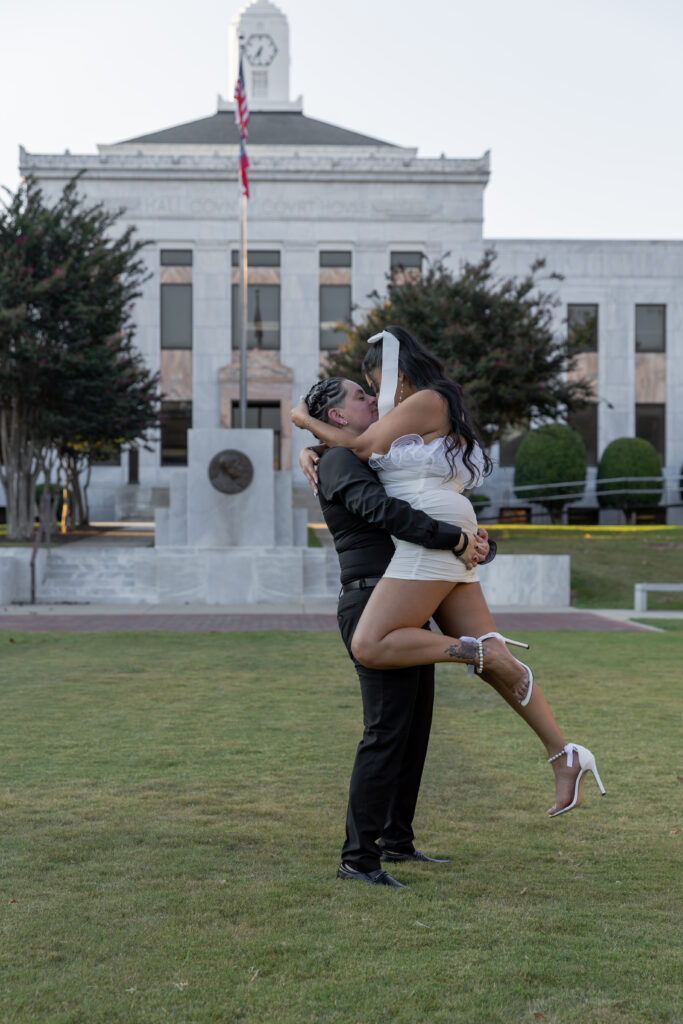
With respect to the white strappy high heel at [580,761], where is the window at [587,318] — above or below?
above

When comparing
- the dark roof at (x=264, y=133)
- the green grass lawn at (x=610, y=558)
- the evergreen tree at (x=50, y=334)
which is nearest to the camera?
the green grass lawn at (x=610, y=558)

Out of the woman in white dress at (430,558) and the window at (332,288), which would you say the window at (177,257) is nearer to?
the window at (332,288)

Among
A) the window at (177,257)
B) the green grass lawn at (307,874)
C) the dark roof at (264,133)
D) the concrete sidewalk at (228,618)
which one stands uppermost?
the dark roof at (264,133)

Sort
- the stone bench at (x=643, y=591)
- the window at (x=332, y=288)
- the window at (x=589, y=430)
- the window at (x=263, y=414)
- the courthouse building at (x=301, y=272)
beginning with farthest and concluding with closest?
the window at (x=263, y=414), the window at (x=589, y=430), the window at (x=332, y=288), the courthouse building at (x=301, y=272), the stone bench at (x=643, y=591)

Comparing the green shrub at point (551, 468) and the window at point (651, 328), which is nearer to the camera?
the green shrub at point (551, 468)

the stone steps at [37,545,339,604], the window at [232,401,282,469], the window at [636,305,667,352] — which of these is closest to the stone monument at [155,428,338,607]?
the stone steps at [37,545,339,604]

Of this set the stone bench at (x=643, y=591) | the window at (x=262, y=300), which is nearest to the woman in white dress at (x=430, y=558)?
the stone bench at (x=643, y=591)

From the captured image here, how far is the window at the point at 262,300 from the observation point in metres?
41.5

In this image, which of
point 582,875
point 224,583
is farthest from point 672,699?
point 224,583

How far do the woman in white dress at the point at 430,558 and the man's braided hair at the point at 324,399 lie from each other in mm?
79

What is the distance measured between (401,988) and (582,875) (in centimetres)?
134

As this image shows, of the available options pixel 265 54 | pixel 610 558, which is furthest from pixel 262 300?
pixel 610 558

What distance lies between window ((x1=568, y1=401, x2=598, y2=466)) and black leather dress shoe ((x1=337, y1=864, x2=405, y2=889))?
38876 millimetres

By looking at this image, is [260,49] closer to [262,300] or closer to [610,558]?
[262,300]
